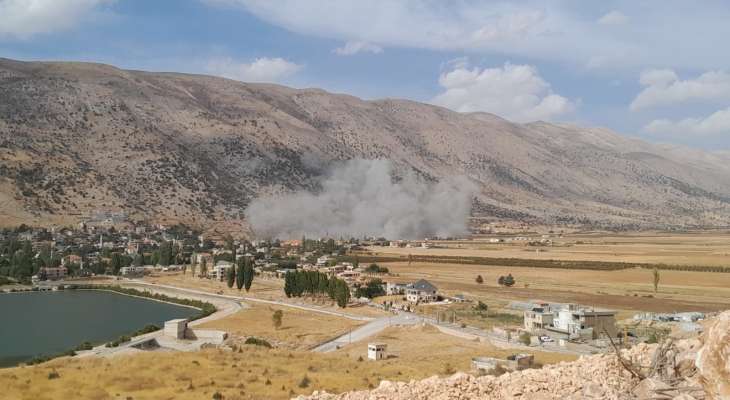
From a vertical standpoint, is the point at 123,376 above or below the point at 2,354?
above

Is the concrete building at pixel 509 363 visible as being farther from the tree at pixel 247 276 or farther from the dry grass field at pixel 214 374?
the tree at pixel 247 276

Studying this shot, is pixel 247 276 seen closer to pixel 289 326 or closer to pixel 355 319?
pixel 355 319

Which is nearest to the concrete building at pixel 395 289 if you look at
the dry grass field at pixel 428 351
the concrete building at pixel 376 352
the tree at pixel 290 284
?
the tree at pixel 290 284

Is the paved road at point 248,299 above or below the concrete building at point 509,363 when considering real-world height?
below

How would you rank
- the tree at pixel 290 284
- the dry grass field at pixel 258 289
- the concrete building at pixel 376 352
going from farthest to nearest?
the tree at pixel 290 284
the dry grass field at pixel 258 289
the concrete building at pixel 376 352

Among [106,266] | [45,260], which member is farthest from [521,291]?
[45,260]

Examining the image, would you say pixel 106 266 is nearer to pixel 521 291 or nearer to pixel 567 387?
pixel 521 291

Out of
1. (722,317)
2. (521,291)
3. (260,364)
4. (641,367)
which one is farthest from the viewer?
(521,291)
